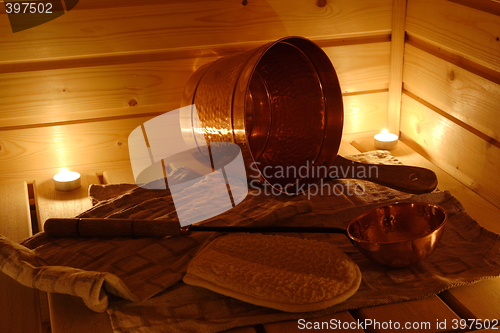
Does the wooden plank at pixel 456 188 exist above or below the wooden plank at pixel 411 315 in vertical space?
below

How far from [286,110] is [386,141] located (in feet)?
1.07

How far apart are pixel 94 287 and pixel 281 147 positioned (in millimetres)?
649

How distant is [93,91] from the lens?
1.52 metres

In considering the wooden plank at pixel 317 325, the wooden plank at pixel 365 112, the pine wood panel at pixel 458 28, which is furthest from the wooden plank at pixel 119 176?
the pine wood panel at pixel 458 28

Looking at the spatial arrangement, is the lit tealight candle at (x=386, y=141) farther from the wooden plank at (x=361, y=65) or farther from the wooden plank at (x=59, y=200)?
the wooden plank at (x=59, y=200)

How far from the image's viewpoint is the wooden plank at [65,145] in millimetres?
1515

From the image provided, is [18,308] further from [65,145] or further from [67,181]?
[65,145]

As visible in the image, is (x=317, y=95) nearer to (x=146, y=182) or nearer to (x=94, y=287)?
(x=146, y=182)

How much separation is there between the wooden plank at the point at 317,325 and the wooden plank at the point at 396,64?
91 centimetres

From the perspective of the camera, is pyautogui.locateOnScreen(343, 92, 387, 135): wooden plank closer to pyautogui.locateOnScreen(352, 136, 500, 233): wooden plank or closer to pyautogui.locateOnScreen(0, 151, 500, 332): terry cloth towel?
pyautogui.locateOnScreen(352, 136, 500, 233): wooden plank

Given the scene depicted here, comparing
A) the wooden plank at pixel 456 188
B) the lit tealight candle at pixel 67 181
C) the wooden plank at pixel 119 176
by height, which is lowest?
the wooden plank at pixel 456 188

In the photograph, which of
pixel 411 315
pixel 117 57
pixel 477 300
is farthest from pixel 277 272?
pixel 117 57

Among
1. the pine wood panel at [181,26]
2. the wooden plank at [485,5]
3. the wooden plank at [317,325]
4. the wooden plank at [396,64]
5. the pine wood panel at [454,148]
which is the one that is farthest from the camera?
the wooden plank at [396,64]

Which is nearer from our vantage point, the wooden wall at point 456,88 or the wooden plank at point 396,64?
the wooden wall at point 456,88
